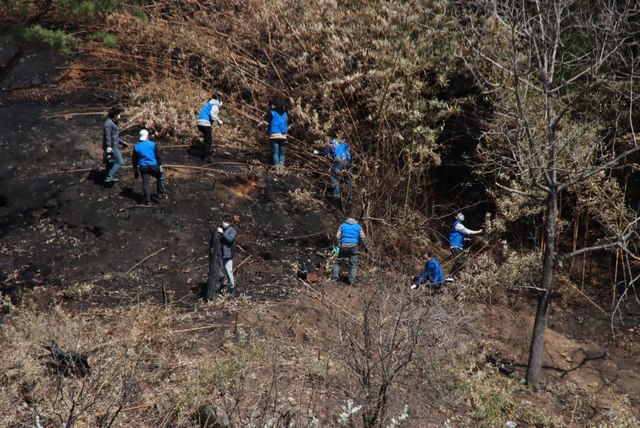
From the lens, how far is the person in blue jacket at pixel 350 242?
13117 mm

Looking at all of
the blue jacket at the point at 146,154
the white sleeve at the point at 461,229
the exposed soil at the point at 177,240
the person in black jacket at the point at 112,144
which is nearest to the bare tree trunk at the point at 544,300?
the exposed soil at the point at 177,240

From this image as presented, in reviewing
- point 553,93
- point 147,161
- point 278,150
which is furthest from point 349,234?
point 553,93

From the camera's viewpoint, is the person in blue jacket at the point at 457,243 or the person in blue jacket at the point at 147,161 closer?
the person in blue jacket at the point at 147,161

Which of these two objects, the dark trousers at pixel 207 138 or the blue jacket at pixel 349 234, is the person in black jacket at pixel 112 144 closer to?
the dark trousers at pixel 207 138

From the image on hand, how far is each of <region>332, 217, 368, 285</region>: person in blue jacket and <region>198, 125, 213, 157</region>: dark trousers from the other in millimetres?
4411

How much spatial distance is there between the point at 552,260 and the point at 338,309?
140 inches

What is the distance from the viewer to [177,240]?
1416 centimetres

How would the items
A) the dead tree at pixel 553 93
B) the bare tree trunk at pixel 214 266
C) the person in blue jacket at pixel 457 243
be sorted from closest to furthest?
1. the bare tree trunk at pixel 214 266
2. the dead tree at pixel 553 93
3. the person in blue jacket at pixel 457 243

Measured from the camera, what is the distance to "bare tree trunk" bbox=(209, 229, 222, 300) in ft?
40.1

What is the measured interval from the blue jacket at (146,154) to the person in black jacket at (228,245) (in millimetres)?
2486

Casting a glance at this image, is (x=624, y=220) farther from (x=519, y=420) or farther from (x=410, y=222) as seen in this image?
(x=519, y=420)

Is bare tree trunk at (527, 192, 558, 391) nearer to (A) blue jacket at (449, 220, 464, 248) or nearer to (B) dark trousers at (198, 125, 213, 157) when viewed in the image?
(A) blue jacket at (449, 220, 464, 248)

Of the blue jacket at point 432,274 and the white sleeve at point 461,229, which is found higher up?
the white sleeve at point 461,229

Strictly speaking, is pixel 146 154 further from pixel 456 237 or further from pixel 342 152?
pixel 456 237
